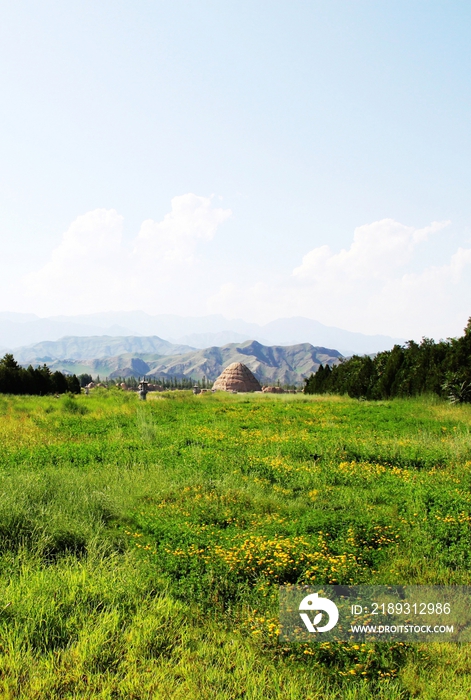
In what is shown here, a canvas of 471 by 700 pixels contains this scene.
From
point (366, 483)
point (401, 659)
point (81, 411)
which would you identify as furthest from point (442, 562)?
point (81, 411)

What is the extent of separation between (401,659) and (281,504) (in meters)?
3.52

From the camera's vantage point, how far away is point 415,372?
89.5ft

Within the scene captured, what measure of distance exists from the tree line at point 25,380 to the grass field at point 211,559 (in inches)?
1277

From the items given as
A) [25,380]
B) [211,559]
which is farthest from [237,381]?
[211,559]

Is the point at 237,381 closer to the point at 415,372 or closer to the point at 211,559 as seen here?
the point at 415,372

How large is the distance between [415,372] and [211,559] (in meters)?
24.8

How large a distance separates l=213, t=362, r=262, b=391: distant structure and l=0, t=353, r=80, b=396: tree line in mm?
22606

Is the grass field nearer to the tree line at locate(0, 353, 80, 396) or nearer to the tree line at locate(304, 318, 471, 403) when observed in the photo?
the tree line at locate(304, 318, 471, 403)

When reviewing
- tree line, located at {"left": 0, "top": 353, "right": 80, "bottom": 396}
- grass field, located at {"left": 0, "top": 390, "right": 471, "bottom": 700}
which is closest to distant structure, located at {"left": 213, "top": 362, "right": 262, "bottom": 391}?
tree line, located at {"left": 0, "top": 353, "right": 80, "bottom": 396}

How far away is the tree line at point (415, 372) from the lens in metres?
22.6

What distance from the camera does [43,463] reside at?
9.75 metres

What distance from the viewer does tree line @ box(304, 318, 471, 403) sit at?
74.3 ft

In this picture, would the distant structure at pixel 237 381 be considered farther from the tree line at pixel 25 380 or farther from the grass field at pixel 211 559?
the grass field at pixel 211 559

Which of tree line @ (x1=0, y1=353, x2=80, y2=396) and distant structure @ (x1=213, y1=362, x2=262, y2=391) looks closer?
tree line @ (x1=0, y1=353, x2=80, y2=396)
